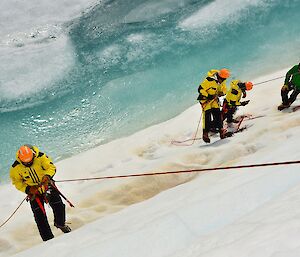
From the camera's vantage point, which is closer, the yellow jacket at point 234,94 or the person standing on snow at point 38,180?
the person standing on snow at point 38,180

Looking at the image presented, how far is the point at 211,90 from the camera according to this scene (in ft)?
21.6

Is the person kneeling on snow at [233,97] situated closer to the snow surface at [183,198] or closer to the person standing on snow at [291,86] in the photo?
the snow surface at [183,198]

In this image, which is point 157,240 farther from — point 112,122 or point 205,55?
point 205,55

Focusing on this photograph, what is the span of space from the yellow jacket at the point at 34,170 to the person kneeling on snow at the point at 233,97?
3574 mm

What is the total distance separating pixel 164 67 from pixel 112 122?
A: 2423mm

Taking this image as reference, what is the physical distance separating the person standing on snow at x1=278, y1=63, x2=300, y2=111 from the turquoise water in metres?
2.71

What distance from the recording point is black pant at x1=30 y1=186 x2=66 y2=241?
5.11 meters

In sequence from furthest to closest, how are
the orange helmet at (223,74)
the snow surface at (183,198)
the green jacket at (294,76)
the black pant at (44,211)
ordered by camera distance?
1. the green jacket at (294,76)
2. the orange helmet at (223,74)
3. the black pant at (44,211)
4. the snow surface at (183,198)

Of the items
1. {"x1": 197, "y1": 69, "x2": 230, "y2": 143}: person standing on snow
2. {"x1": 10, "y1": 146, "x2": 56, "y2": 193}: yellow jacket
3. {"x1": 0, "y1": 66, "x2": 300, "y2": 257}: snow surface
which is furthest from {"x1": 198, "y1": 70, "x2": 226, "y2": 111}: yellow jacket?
{"x1": 10, "y1": 146, "x2": 56, "y2": 193}: yellow jacket

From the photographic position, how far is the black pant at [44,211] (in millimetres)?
5109

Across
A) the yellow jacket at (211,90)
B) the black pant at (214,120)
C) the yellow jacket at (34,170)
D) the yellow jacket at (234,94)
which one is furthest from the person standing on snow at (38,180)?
the yellow jacket at (234,94)

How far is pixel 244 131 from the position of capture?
7.09m

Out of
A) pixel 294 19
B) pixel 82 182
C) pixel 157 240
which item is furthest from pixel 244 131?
pixel 294 19

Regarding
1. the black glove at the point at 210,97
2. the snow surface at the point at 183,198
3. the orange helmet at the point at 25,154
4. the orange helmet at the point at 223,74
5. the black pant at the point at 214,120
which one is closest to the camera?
the snow surface at the point at 183,198
